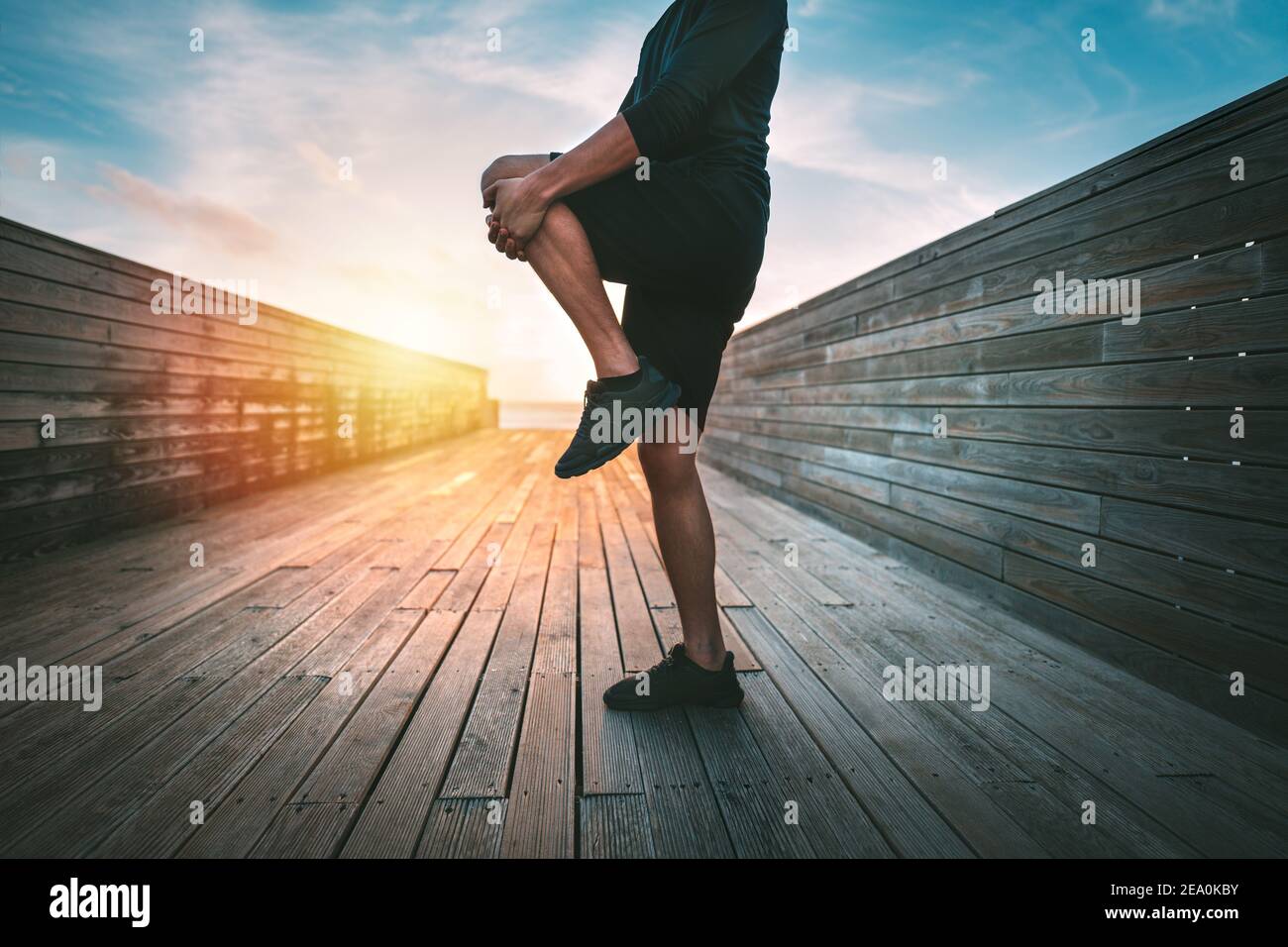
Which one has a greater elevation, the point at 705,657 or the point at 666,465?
the point at 666,465

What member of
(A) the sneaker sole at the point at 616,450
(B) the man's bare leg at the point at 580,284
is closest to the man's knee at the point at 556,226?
(B) the man's bare leg at the point at 580,284

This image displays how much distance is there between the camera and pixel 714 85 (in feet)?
3.05

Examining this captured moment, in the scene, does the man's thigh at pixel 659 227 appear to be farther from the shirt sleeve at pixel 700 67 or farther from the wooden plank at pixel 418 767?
the wooden plank at pixel 418 767

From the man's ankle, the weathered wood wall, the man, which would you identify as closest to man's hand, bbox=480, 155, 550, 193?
the man

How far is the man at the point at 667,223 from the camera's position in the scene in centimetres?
90

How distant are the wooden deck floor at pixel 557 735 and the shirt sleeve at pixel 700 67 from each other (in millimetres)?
1020

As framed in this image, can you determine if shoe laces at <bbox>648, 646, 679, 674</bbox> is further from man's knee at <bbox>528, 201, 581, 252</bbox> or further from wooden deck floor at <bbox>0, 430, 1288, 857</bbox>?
man's knee at <bbox>528, 201, 581, 252</bbox>

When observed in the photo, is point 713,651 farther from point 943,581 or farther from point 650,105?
point 943,581

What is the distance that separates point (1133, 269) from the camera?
4.98 ft

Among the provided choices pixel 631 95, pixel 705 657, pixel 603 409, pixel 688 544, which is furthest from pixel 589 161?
pixel 705 657

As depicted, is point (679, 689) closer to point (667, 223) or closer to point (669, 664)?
point (669, 664)

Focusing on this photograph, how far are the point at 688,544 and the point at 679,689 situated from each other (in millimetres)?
308
